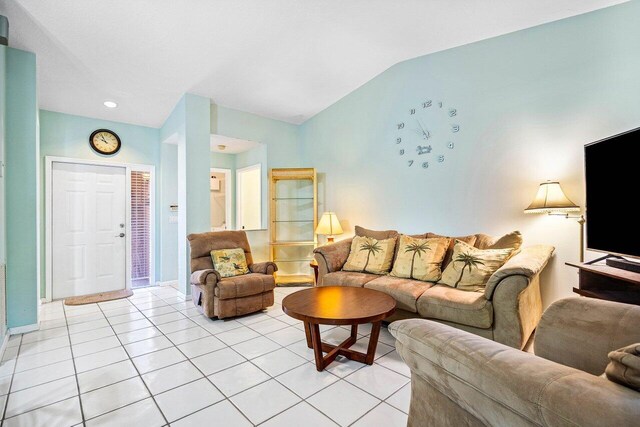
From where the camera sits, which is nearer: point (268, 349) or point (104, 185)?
point (268, 349)

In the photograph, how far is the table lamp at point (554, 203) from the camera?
2.35 metres

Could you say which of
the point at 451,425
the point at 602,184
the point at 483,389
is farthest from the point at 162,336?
the point at 602,184

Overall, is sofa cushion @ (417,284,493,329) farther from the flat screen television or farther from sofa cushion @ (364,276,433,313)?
the flat screen television

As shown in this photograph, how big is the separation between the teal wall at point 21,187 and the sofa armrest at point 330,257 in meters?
2.96

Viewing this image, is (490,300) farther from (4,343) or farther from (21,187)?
(21,187)

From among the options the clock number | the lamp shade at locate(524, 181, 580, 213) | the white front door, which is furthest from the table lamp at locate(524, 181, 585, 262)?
the white front door

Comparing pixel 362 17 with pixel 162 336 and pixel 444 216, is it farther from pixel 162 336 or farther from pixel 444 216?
pixel 162 336

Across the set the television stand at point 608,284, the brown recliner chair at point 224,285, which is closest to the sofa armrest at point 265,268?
the brown recliner chair at point 224,285

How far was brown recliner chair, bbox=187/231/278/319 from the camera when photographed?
→ 313 centimetres

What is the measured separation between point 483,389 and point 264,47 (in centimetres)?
337

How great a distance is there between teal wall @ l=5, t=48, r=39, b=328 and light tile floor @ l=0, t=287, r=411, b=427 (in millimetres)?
389

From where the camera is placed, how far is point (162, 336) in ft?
9.22

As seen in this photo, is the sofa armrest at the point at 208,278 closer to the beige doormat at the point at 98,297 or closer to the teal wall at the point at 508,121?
the beige doormat at the point at 98,297

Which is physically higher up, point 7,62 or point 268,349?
point 7,62
